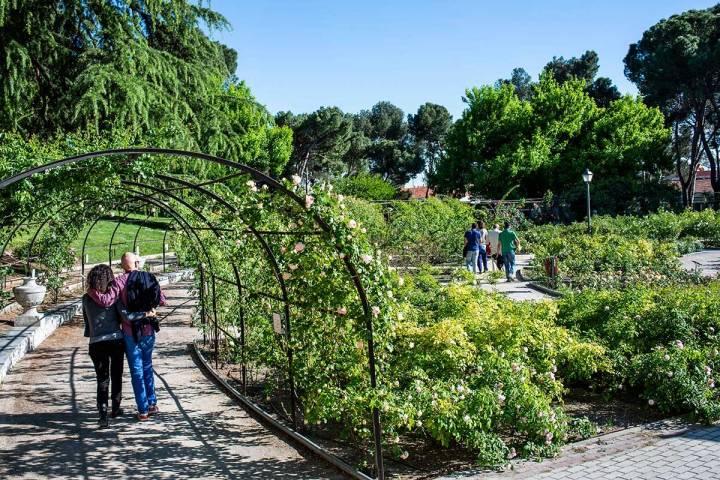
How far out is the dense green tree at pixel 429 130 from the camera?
68125 millimetres

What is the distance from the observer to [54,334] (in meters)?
11.2

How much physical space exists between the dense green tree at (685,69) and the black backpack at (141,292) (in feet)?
128

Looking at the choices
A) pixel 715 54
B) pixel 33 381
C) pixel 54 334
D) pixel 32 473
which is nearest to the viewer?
pixel 32 473

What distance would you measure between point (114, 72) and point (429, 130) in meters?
59.2

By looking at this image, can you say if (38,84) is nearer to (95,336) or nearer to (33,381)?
(33,381)

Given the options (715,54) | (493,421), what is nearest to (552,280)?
(493,421)

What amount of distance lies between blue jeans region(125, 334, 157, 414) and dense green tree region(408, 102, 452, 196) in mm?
61935

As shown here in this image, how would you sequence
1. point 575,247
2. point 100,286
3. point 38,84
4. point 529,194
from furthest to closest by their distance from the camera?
point 529,194
point 575,247
point 38,84
point 100,286

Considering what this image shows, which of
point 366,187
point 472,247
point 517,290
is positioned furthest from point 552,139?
point 517,290

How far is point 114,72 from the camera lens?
1150cm

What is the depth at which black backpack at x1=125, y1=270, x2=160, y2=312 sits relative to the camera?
621cm

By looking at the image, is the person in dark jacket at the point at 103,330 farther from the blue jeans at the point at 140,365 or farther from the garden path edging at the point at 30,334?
the garden path edging at the point at 30,334

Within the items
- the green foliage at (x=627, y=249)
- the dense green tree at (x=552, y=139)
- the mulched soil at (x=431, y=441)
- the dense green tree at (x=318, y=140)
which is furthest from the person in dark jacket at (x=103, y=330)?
the dense green tree at (x=318, y=140)

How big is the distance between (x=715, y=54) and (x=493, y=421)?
127 ft
